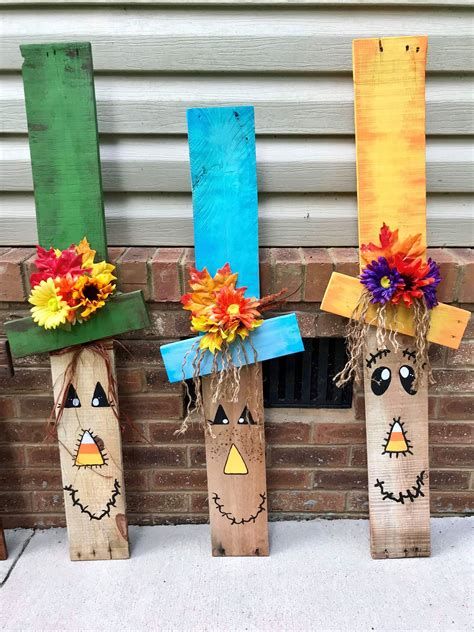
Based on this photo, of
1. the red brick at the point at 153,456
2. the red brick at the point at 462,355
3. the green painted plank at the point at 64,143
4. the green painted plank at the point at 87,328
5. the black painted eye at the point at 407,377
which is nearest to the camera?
the green painted plank at the point at 64,143

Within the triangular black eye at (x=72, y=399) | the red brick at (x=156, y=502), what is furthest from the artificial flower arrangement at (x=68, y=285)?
the red brick at (x=156, y=502)

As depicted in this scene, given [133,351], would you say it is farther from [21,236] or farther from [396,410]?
[396,410]

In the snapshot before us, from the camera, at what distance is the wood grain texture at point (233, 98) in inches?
78.4

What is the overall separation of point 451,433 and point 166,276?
1.34 m

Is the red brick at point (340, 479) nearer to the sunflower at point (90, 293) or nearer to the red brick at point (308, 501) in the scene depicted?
the red brick at point (308, 501)

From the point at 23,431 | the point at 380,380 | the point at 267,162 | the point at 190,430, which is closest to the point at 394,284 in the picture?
the point at 380,380

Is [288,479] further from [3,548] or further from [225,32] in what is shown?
[225,32]

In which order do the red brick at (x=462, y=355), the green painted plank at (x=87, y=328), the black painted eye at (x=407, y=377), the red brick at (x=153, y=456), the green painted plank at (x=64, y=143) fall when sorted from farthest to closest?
the red brick at (x=153, y=456)
the red brick at (x=462, y=355)
the black painted eye at (x=407, y=377)
the green painted plank at (x=87, y=328)
the green painted plank at (x=64, y=143)

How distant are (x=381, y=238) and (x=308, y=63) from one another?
698mm

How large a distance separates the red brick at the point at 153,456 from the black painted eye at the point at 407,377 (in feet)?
3.06

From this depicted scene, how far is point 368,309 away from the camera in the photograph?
1.96 m

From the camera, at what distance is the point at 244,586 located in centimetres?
199

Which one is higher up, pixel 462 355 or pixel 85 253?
pixel 85 253

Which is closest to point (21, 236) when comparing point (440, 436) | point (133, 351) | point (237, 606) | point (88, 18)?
point (133, 351)
